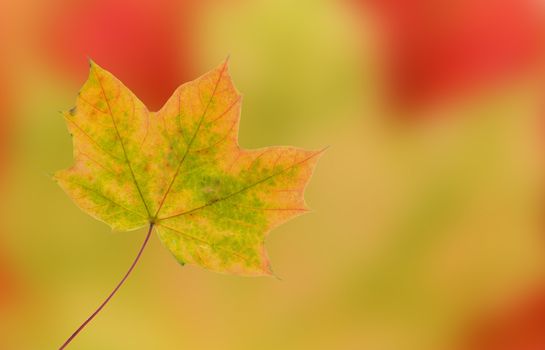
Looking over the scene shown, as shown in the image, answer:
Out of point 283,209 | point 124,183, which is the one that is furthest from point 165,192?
point 283,209

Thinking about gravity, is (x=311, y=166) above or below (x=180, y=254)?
above

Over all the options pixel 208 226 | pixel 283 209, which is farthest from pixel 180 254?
pixel 283 209

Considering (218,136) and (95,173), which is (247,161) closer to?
(218,136)

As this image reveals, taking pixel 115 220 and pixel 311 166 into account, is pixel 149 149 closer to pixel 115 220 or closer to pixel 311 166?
pixel 115 220

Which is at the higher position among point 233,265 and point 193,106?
point 193,106

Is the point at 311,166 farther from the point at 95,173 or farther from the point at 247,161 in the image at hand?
the point at 95,173
